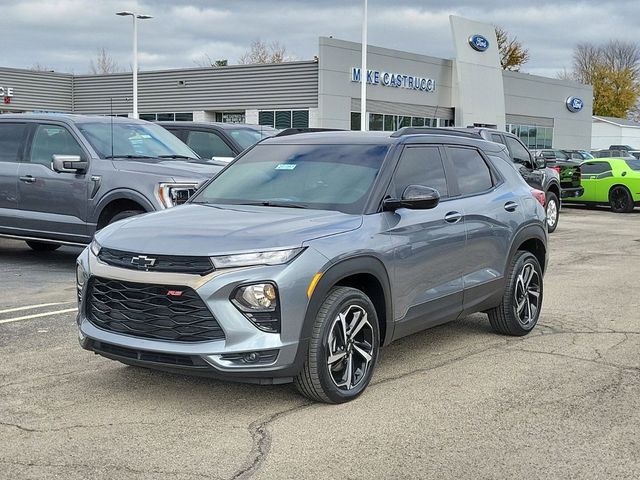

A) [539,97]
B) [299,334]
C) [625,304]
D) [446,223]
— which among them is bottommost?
[625,304]

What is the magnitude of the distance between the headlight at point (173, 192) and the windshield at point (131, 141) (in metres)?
1.02

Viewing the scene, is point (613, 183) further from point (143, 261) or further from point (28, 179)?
point (143, 261)

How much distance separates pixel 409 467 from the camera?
13.9ft

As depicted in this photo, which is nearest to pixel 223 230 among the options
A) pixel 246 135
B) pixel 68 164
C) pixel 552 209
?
pixel 68 164

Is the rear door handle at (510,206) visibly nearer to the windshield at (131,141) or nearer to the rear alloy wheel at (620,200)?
the windshield at (131,141)

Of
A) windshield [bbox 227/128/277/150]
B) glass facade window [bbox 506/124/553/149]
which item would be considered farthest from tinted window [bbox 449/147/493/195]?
glass facade window [bbox 506/124/553/149]

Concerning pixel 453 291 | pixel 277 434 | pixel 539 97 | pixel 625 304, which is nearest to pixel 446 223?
pixel 453 291

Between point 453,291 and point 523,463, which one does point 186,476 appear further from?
point 453,291

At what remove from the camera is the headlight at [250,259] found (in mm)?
4766

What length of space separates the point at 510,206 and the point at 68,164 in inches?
214

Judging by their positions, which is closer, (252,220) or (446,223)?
(252,220)

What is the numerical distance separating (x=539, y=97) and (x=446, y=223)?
168 feet

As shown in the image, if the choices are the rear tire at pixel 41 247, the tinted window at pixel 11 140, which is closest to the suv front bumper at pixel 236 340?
the tinted window at pixel 11 140

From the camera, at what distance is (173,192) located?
9.76 m
